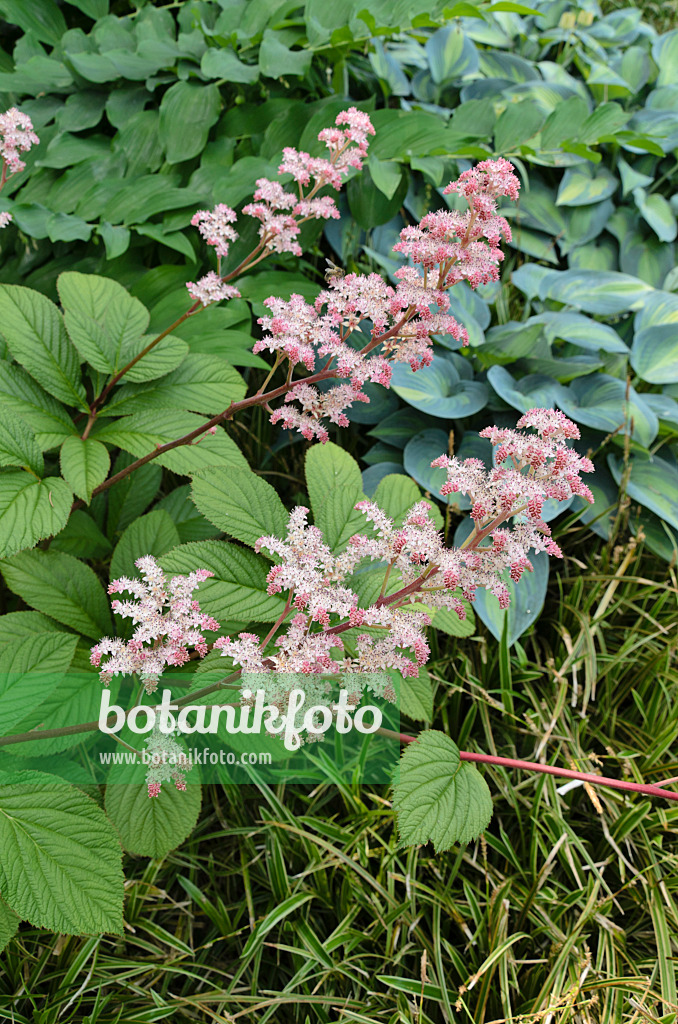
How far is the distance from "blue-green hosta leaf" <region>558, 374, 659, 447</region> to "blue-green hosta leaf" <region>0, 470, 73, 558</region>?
125cm

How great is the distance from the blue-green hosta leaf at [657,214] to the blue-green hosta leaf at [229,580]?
2024mm

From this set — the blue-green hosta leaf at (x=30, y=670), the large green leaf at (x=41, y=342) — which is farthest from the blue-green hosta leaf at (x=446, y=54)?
the blue-green hosta leaf at (x=30, y=670)

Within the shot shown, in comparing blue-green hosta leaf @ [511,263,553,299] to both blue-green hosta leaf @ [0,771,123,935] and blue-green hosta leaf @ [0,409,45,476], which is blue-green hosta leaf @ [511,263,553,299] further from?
blue-green hosta leaf @ [0,771,123,935]

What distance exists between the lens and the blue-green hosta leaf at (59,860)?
85cm

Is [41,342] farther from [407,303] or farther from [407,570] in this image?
[407,570]

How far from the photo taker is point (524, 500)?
741 mm

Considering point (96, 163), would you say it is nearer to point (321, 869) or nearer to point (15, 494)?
point (15, 494)

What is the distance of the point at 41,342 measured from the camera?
1.32 m

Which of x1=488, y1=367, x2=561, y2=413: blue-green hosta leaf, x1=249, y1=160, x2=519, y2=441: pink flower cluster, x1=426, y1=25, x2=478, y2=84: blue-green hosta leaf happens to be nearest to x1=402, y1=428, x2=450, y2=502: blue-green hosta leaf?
x1=488, y1=367, x2=561, y2=413: blue-green hosta leaf

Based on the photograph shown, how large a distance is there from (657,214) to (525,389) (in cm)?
105

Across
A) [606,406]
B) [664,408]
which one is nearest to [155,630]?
[606,406]

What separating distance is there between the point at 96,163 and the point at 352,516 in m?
1.39

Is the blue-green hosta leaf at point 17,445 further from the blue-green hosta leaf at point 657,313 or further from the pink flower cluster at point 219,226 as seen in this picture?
the blue-green hosta leaf at point 657,313

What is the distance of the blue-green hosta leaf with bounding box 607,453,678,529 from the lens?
173 cm
